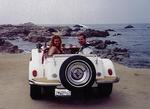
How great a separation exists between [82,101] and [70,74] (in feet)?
3.31

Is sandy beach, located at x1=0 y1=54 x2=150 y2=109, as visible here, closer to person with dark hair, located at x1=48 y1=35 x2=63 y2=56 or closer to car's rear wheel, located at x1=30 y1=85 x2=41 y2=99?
Answer: car's rear wheel, located at x1=30 y1=85 x2=41 y2=99

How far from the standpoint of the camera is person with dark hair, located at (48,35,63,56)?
8.11 meters

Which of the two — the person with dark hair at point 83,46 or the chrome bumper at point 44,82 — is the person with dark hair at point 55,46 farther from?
the chrome bumper at point 44,82

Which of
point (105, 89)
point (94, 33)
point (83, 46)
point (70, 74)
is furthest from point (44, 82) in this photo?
point (94, 33)

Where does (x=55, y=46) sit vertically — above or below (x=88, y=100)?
above

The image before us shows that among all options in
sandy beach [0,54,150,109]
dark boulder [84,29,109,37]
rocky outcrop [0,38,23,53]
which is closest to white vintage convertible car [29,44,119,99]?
sandy beach [0,54,150,109]

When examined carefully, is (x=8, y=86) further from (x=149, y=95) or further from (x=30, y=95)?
(x=149, y=95)

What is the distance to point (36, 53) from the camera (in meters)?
8.72

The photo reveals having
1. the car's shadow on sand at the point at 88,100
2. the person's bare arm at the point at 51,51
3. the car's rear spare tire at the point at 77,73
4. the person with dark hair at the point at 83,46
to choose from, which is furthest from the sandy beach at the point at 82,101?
the person with dark hair at the point at 83,46

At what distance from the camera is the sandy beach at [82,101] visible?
732cm

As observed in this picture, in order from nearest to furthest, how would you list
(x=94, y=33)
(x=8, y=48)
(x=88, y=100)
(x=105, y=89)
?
(x=88, y=100) → (x=105, y=89) → (x=8, y=48) → (x=94, y=33)

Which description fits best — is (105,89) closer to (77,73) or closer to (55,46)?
(77,73)

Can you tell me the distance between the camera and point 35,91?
7680mm

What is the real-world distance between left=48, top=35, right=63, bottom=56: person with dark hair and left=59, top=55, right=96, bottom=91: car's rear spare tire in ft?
3.98
